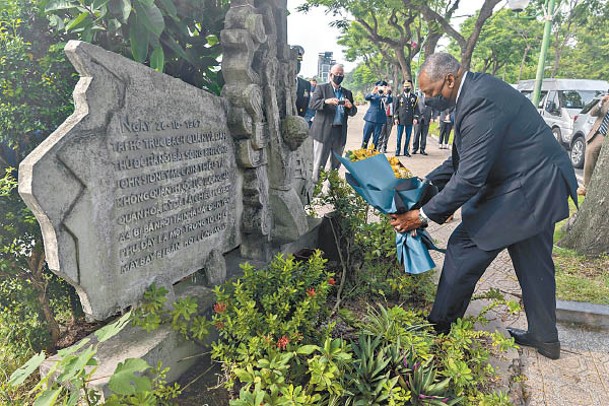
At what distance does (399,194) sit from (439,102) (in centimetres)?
57

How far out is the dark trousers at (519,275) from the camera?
250 cm

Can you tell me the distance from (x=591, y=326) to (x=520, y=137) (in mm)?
1812

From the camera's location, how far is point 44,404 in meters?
1.35

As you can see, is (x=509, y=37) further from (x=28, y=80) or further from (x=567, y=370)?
(x=28, y=80)

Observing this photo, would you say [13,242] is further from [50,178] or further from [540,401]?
[540,401]

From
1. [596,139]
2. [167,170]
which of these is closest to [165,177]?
[167,170]

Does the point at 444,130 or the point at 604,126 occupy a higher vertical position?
the point at 604,126

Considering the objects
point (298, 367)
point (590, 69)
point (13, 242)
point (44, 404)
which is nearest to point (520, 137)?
point (298, 367)

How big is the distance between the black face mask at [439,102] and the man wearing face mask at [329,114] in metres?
3.69

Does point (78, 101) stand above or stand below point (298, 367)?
above

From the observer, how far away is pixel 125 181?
6.46ft

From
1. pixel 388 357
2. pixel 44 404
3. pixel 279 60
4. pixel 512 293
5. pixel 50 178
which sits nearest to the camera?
pixel 44 404

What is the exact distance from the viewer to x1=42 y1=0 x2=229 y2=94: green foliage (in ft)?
7.16

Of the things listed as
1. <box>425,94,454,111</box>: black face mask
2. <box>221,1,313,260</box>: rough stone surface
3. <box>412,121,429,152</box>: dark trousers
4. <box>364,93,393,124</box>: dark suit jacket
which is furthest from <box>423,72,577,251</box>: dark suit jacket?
<box>412,121,429,152</box>: dark trousers
